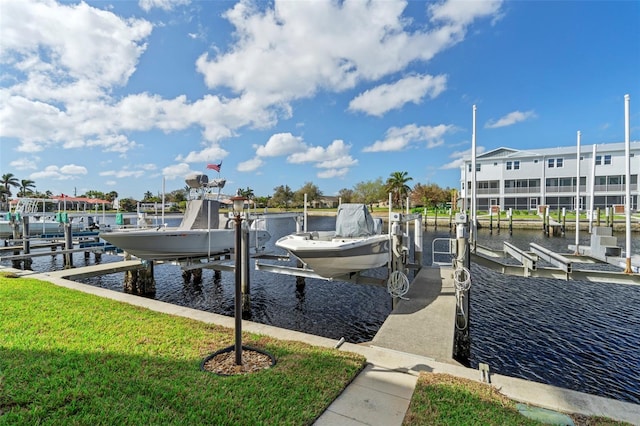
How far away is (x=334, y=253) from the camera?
811cm

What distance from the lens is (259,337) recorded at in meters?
5.70

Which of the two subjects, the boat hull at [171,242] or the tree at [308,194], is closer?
the boat hull at [171,242]

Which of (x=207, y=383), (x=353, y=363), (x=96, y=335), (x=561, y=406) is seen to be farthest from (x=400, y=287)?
(x=96, y=335)

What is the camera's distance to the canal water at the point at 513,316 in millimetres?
Result: 7141

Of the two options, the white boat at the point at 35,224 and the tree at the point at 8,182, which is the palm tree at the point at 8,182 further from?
the white boat at the point at 35,224

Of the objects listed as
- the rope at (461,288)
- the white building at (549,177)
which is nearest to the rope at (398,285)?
the rope at (461,288)

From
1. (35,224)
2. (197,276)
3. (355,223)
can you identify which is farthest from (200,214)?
(35,224)

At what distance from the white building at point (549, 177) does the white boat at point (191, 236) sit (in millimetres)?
31153

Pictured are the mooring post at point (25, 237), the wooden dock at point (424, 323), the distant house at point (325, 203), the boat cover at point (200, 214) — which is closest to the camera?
the wooden dock at point (424, 323)

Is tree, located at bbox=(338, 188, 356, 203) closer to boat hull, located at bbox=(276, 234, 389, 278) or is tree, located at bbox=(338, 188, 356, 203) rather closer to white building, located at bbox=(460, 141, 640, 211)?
white building, located at bbox=(460, 141, 640, 211)

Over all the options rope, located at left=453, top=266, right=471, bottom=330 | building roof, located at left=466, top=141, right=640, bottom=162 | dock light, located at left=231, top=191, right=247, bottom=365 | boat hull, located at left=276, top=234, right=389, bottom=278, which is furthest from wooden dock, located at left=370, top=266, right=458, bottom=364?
building roof, located at left=466, top=141, right=640, bottom=162

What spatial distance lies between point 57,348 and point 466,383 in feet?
20.0

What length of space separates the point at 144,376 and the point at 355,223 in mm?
6785

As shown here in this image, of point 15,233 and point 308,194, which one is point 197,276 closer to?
point 15,233
